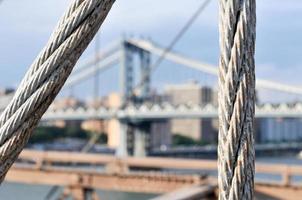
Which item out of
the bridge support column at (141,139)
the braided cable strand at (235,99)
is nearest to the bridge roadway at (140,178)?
the braided cable strand at (235,99)

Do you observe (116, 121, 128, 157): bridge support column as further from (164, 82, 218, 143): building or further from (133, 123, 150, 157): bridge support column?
(164, 82, 218, 143): building

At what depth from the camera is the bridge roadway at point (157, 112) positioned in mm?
18469

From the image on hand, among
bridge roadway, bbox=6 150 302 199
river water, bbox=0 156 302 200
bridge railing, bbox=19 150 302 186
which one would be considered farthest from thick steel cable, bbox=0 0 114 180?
river water, bbox=0 156 302 200

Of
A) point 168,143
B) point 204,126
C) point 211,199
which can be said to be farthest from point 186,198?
point 204,126

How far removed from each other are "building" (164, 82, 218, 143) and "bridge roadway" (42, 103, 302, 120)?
1313 centimetres

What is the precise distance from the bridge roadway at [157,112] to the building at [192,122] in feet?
43.1

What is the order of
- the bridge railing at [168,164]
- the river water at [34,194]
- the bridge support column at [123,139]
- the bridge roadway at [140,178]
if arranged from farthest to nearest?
1. the bridge support column at [123,139]
2. the river water at [34,194]
3. the bridge railing at [168,164]
4. the bridge roadway at [140,178]

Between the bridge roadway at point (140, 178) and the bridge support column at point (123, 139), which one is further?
the bridge support column at point (123, 139)

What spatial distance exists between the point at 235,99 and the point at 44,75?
0.16m

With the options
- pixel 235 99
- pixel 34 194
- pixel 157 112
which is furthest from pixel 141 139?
pixel 235 99

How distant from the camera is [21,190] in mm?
10875

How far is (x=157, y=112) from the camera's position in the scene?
2056 cm

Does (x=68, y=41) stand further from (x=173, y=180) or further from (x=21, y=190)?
(x=21, y=190)

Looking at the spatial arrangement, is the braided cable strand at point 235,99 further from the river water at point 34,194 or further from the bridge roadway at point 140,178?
the river water at point 34,194
